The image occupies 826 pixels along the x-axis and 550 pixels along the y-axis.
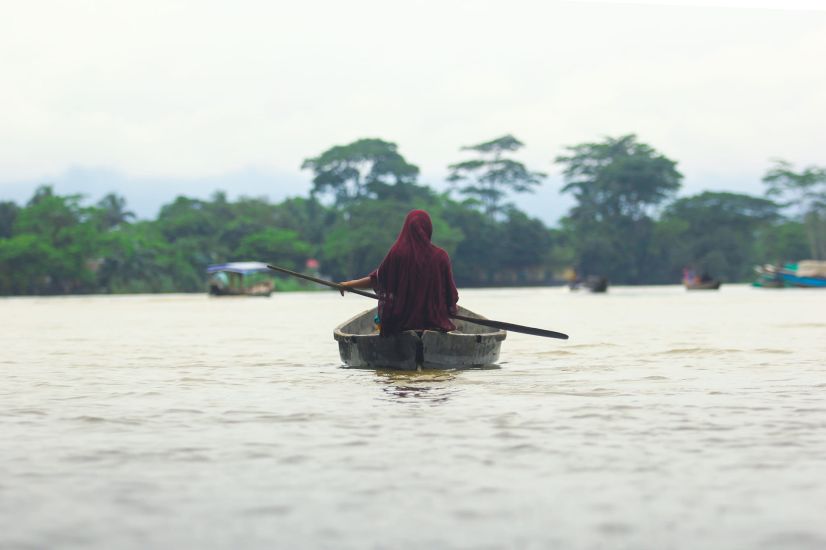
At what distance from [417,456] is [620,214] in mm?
80809

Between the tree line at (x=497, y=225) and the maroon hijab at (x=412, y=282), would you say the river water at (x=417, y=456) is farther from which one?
the tree line at (x=497, y=225)

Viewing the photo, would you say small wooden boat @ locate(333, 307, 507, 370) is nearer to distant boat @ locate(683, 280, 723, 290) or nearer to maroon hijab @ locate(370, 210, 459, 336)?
maroon hijab @ locate(370, 210, 459, 336)

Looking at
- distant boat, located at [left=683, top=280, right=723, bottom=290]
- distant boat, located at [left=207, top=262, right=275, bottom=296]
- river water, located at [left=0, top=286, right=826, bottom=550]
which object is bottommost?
river water, located at [left=0, top=286, right=826, bottom=550]

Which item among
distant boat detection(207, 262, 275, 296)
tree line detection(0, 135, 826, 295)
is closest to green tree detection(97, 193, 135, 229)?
tree line detection(0, 135, 826, 295)

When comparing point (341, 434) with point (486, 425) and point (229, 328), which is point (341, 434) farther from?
point (229, 328)

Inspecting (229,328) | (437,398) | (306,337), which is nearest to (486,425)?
(437,398)

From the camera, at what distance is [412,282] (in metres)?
10.5

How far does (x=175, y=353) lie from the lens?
14.5 m

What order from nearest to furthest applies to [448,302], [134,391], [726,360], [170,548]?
[170,548] < [134,391] < [448,302] < [726,360]

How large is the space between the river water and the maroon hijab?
1.69 ft

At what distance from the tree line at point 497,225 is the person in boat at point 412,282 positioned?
54953mm

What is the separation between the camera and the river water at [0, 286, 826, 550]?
4.34m

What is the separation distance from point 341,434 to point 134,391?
3.33m

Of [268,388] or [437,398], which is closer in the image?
[437,398]
